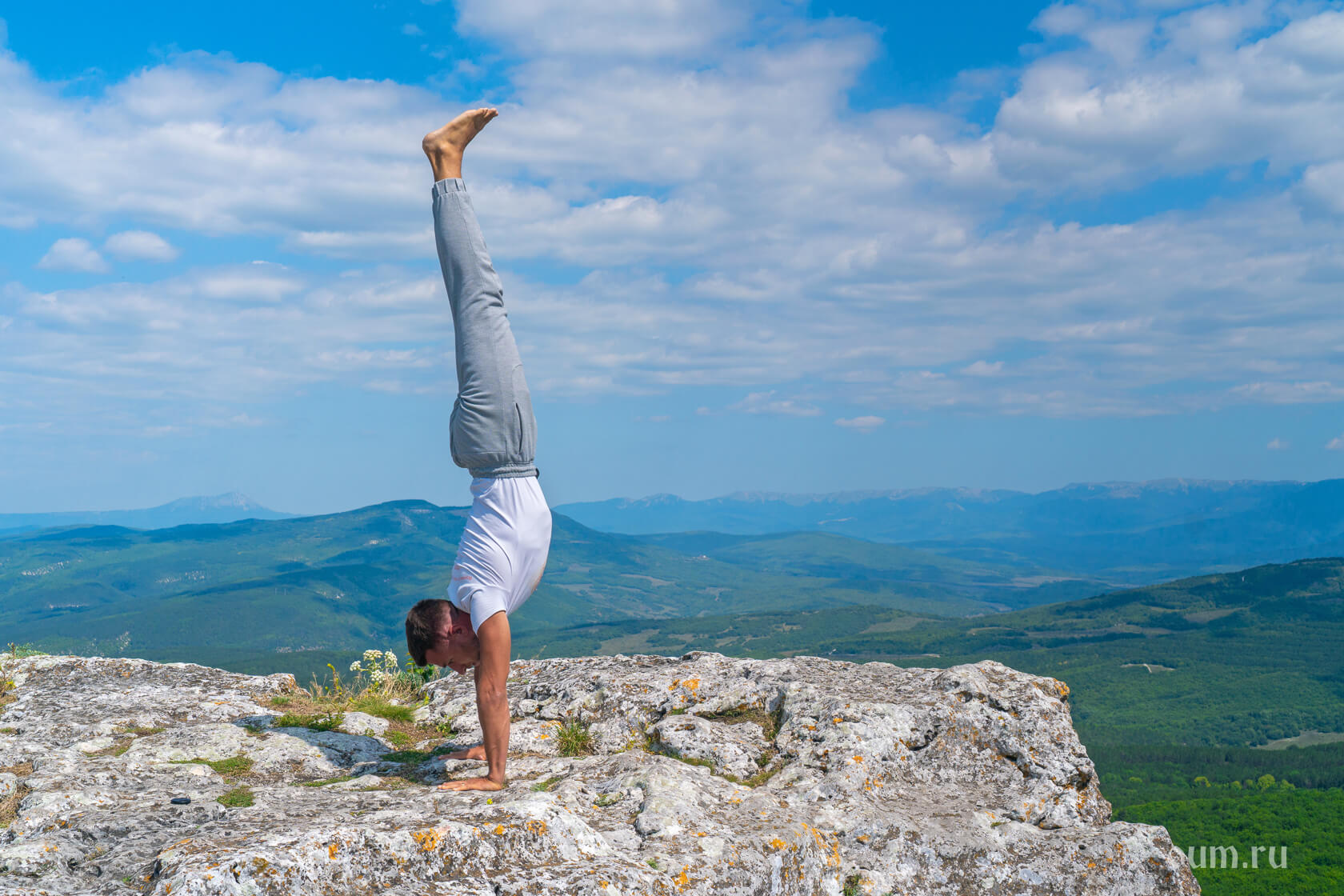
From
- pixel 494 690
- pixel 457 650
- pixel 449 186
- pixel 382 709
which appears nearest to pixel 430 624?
pixel 457 650

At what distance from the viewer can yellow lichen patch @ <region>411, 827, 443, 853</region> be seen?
5.53 m

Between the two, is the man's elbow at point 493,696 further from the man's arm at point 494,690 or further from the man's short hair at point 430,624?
the man's short hair at point 430,624

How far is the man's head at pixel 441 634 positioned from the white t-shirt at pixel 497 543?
15cm

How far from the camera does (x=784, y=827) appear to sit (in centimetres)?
693

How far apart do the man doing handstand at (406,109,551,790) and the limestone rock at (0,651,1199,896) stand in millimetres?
1152

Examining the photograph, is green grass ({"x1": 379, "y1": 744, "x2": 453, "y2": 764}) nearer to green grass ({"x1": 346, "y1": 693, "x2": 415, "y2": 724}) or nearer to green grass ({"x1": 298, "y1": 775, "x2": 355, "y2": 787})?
green grass ({"x1": 298, "y1": 775, "x2": 355, "y2": 787})

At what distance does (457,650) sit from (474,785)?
45.2 inches

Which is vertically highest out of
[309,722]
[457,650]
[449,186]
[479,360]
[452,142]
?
[452,142]

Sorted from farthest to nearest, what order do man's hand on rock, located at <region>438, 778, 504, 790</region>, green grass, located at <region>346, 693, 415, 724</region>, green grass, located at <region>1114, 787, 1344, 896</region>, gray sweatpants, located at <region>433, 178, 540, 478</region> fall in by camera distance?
green grass, located at <region>1114, 787, 1344, 896</region> < green grass, located at <region>346, 693, 415, 724</region> < gray sweatpants, located at <region>433, 178, 540, 478</region> < man's hand on rock, located at <region>438, 778, 504, 790</region>

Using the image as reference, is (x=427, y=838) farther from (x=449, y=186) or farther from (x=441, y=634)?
(x=449, y=186)

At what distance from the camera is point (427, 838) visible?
5.57m

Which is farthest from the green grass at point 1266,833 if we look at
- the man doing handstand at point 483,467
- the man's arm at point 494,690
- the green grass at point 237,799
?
the green grass at point 237,799


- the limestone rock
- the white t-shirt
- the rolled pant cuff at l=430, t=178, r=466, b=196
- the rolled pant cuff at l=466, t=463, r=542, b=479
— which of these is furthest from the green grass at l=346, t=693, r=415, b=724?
the rolled pant cuff at l=430, t=178, r=466, b=196

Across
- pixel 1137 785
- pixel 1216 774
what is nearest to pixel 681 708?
pixel 1137 785
